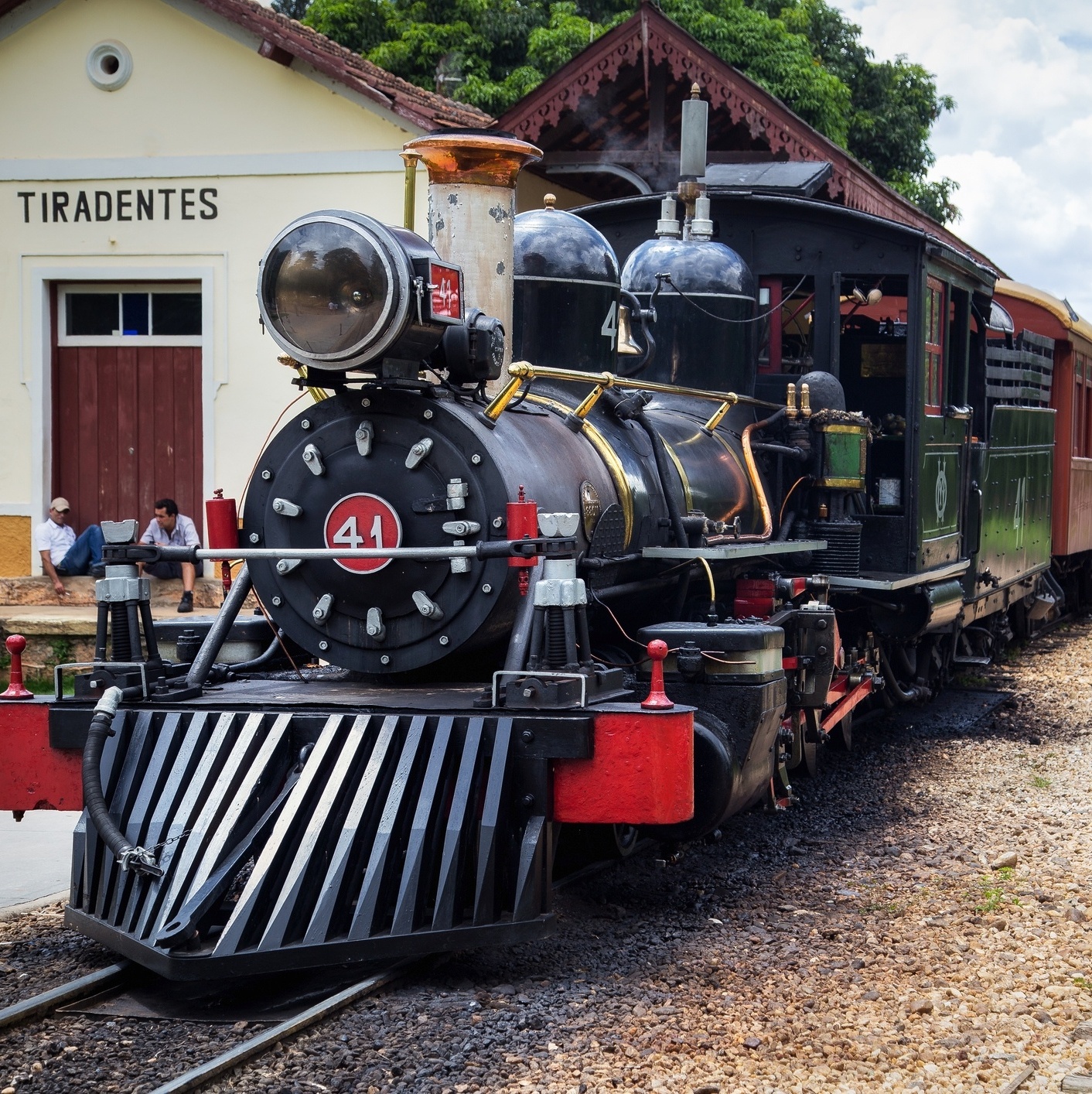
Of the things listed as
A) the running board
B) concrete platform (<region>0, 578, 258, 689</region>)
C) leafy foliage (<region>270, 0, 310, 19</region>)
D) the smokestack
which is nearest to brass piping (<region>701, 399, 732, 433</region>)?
the smokestack

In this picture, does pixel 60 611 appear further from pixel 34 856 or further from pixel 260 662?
pixel 260 662

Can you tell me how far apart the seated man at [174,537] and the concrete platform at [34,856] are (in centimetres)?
375

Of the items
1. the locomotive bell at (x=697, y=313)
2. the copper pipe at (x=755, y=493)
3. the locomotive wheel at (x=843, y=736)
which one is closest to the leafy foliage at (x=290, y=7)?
the locomotive bell at (x=697, y=313)

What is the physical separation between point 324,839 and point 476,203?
7.55ft

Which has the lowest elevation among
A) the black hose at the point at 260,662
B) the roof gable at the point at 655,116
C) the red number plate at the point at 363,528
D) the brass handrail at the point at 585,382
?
the black hose at the point at 260,662

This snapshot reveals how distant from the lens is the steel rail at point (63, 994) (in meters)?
4.05

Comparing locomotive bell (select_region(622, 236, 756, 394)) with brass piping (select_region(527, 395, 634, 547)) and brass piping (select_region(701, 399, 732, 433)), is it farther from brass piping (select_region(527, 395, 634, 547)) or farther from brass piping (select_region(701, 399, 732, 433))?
brass piping (select_region(527, 395, 634, 547))

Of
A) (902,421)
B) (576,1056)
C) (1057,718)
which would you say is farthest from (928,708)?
(576,1056)

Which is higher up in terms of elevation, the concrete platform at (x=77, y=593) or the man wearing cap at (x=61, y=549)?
the man wearing cap at (x=61, y=549)

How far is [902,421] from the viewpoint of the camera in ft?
26.8

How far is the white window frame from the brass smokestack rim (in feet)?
23.7

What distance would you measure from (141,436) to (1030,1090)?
33.1 feet

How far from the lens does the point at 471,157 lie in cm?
534

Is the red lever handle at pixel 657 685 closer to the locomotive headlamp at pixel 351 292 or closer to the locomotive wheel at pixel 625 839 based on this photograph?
the locomotive wheel at pixel 625 839
